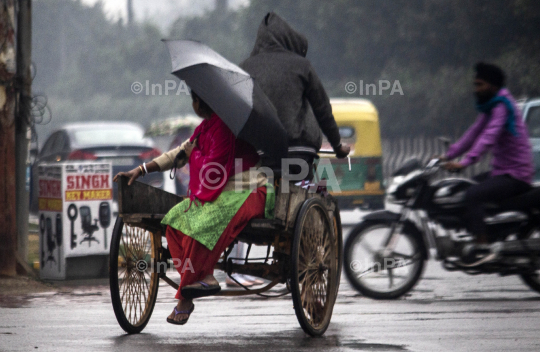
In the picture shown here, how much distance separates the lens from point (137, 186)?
17.1 feet

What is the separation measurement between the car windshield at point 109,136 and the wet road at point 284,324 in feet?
25.9

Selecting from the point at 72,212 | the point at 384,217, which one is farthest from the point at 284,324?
the point at 72,212

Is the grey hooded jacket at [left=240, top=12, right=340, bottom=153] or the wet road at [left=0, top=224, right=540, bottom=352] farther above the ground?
the grey hooded jacket at [left=240, top=12, right=340, bottom=153]

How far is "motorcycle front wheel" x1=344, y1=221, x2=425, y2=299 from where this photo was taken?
22.3ft

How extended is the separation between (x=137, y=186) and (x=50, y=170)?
3.28 m

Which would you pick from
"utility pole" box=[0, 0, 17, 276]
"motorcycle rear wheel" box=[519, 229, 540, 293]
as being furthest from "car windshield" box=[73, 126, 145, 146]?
"motorcycle rear wheel" box=[519, 229, 540, 293]

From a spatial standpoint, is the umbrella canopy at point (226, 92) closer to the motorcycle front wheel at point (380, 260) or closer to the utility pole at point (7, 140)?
the motorcycle front wheel at point (380, 260)

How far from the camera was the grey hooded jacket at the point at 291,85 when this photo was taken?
5559 millimetres

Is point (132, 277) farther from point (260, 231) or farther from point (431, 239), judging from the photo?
point (431, 239)

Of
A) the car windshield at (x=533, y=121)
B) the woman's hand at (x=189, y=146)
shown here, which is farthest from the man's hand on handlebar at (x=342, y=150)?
the car windshield at (x=533, y=121)

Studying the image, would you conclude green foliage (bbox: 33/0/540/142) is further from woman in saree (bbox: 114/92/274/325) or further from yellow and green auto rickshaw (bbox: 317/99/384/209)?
woman in saree (bbox: 114/92/274/325)

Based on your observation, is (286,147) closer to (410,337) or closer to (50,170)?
(410,337)

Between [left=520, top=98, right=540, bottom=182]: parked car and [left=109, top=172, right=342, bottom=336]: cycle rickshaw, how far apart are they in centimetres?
711

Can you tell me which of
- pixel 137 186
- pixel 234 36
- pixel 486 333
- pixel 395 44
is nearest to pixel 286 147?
pixel 137 186
